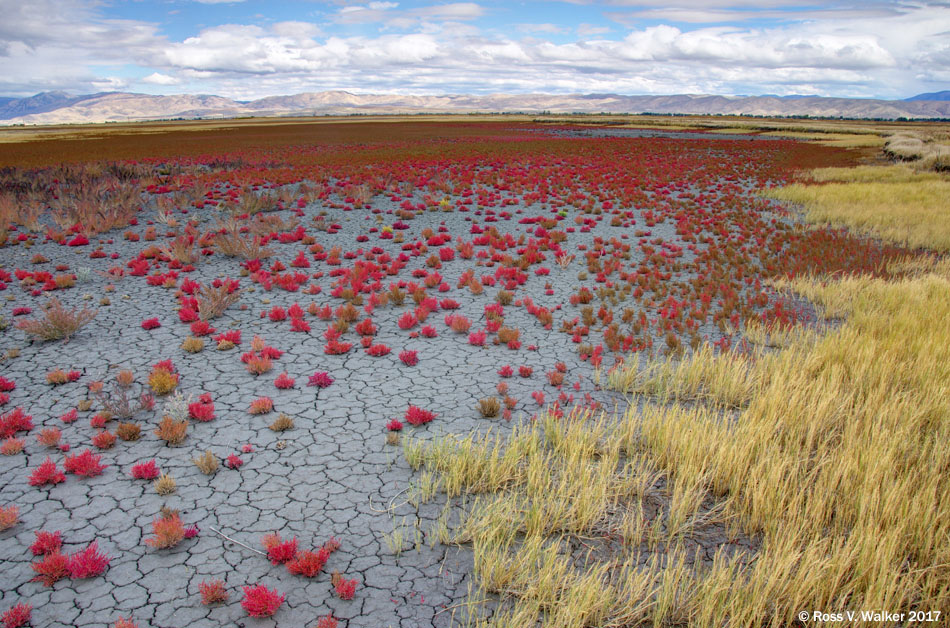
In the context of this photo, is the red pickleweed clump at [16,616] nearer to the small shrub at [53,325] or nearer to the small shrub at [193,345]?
the small shrub at [193,345]

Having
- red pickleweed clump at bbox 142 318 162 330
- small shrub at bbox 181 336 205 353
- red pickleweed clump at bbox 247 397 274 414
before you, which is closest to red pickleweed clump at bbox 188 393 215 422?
red pickleweed clump at bbox 247 397 274 414

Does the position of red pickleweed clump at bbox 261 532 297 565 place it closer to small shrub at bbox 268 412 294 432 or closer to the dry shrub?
small shrub at bbox 268 412 294 432

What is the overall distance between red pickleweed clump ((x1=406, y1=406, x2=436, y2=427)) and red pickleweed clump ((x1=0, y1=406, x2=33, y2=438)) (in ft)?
13.6

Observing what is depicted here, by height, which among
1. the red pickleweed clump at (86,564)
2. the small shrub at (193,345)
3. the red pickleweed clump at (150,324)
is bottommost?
the red pickleweed clump at (86,564)

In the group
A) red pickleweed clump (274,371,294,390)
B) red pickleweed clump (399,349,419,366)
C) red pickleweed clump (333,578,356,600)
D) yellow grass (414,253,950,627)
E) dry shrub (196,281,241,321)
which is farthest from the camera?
dry shrub (196,281,241,321)

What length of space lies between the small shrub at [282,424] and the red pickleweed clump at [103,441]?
1545mm

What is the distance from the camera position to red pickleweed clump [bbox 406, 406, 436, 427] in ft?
19.6

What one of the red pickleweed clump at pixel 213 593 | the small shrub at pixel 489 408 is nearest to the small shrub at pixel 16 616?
the red pickleweed clump at pixel 213 593

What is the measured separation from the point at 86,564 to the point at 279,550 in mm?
1346

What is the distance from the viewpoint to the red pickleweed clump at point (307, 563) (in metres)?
3.82

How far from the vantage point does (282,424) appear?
5855mm

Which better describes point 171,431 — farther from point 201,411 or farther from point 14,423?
point 14,423

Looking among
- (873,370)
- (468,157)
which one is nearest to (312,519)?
(873,370)

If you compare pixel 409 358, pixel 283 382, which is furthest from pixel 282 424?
pixel 409 358
